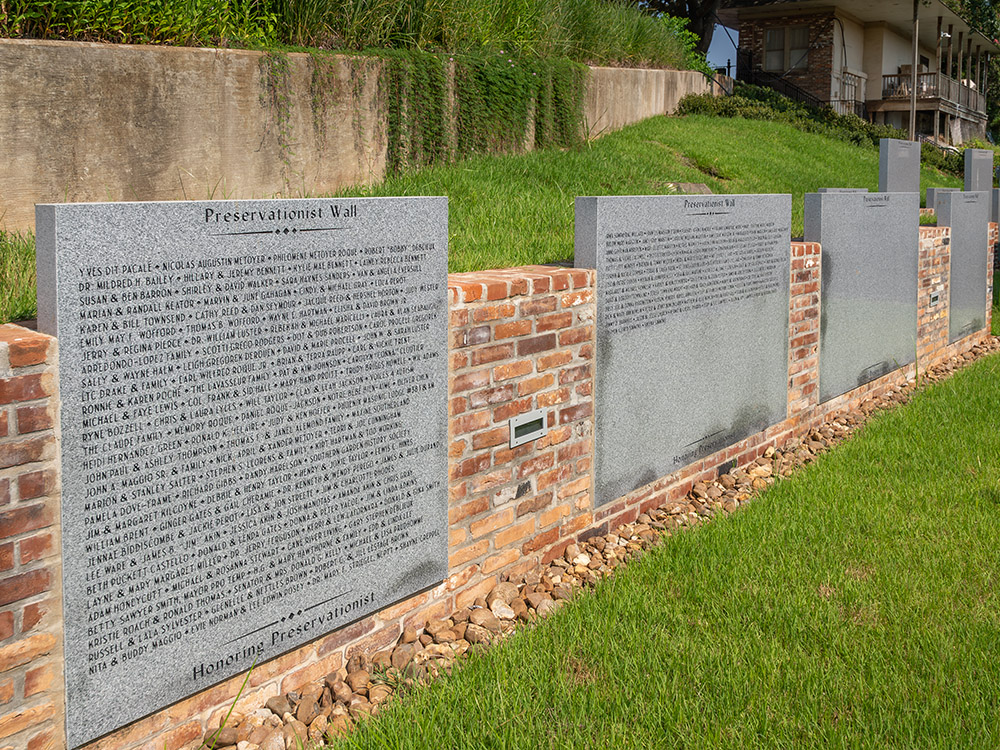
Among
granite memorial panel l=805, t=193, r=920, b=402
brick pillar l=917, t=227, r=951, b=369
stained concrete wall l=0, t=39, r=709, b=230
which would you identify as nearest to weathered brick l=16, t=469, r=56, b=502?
stained concrete wall l=0, t=39, r=709, b=230

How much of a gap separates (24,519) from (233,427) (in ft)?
2.23

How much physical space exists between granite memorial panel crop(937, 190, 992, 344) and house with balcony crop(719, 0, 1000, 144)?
20209 mm

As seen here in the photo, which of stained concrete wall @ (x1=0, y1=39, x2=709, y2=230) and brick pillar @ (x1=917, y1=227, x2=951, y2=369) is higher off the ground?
stained concrete wall @ (x1=0, y1=39, x2=709, y2=230)

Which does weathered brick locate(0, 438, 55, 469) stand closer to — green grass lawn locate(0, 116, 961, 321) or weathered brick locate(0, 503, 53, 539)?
weathered brick locate(0, 503, 53, 539)

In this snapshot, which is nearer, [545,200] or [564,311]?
[564,311]

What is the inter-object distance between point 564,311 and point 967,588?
2.10m

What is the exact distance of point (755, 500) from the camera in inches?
213

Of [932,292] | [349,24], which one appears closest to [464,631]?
[932,292]

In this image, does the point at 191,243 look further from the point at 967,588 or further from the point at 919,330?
the point at 919,330

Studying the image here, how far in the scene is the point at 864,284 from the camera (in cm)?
764

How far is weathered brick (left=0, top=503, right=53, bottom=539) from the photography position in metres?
2.62

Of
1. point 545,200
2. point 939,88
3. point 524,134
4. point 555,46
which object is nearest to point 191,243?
point 545,200

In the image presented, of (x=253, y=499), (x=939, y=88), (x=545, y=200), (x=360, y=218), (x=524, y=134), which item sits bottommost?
(x=253, y=499)

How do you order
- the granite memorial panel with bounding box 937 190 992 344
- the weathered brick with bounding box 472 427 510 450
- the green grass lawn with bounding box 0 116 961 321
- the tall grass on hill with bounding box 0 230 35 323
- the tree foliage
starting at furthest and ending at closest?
1. the tree foliage
2. the granite memorial panel with bounding box 937 190 992 344
3. the green grass lawn with bounding box 0 116 961 321
4. the weathered brick with bounding box 472 427 510 450
5. the tall grass on hill with bounding box 0 230 35 323
